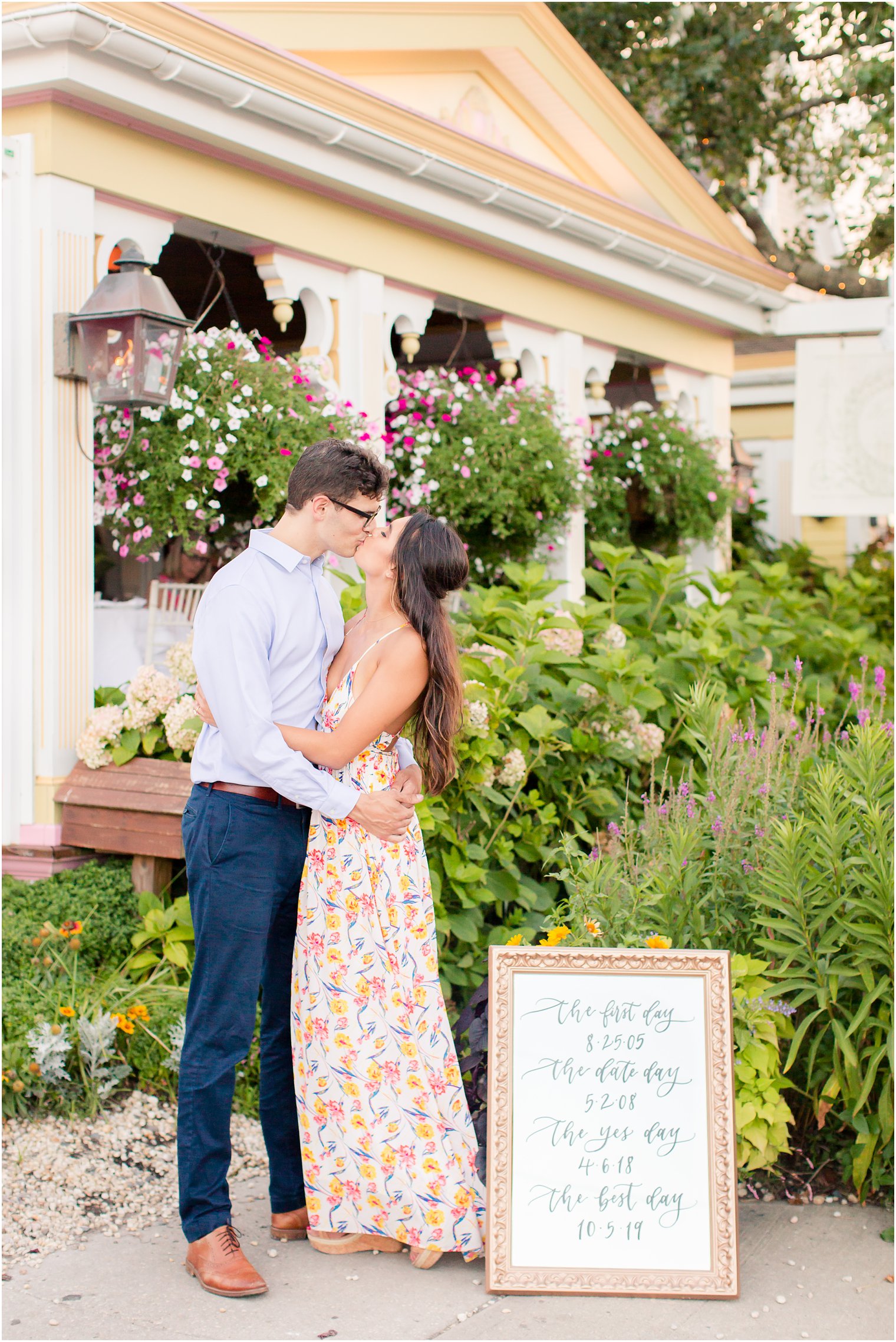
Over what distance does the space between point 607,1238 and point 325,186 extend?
455cm

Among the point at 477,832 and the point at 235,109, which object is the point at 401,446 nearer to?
the point at 235,109

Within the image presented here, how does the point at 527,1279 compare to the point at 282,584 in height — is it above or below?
below

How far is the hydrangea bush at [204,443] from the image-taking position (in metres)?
4.84

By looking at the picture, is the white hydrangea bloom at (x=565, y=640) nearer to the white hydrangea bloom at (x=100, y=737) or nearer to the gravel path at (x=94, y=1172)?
the white hydrangea bloom at (x=100, y=737)

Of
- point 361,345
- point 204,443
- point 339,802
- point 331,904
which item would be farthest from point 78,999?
point 361,345

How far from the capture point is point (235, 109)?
5.04 metres

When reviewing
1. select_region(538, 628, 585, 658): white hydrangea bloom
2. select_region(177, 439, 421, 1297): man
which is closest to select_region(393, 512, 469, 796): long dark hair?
select_region(177, 439, 421, 1297): man

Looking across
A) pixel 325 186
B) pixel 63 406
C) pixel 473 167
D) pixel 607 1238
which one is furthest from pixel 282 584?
pixel 473 167

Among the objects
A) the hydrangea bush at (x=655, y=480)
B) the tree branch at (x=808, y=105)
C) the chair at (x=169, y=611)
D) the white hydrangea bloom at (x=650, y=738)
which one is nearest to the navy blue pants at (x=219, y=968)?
the white hydrangea bloom at (x=650, y=738)

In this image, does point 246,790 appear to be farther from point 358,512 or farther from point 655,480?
point 655,480

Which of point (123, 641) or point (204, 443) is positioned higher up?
point (204, 443)

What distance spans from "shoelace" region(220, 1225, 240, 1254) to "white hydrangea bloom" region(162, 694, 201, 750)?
173 cm

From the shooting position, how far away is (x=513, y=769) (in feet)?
14.0

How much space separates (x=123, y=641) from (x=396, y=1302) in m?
3.16
